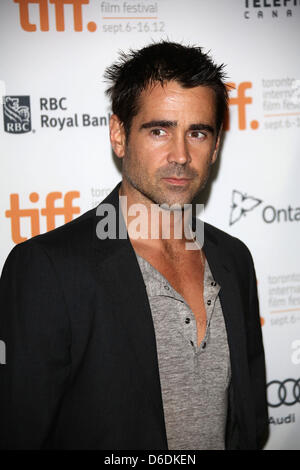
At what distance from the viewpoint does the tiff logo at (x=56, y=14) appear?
1691 mm

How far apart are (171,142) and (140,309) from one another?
Result: 57 cm

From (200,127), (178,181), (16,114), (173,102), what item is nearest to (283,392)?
(178,181)

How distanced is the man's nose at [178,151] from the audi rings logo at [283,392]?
1363 mm

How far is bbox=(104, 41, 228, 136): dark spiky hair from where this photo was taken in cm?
138

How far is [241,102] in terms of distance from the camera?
1.92m

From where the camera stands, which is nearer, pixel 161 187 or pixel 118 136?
pixel 161 187

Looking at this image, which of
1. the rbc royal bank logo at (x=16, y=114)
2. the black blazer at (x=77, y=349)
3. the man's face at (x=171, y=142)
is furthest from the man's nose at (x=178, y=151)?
the rbc royal bank logo at (x=16, y=114)

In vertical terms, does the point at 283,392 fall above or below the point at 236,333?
below

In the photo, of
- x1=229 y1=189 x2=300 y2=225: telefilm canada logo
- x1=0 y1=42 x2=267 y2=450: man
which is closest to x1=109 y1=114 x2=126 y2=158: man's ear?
x1=0 y1=42 x2=267 y2=450: man

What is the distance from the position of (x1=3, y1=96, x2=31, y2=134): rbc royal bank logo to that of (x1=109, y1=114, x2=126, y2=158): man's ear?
45 centimetres

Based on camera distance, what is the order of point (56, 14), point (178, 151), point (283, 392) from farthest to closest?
point (283, 392) < point (56, 14) < point (178, 151)

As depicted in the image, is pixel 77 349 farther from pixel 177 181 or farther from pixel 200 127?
pixel 200 127

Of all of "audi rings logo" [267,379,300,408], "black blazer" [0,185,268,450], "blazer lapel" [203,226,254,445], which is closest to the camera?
"black blazer" [0,185,268,450]

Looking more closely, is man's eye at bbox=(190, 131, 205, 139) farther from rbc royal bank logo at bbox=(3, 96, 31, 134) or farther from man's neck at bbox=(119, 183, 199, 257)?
rbc royal bank logo at bbox=(3, 96, 31, 134)
